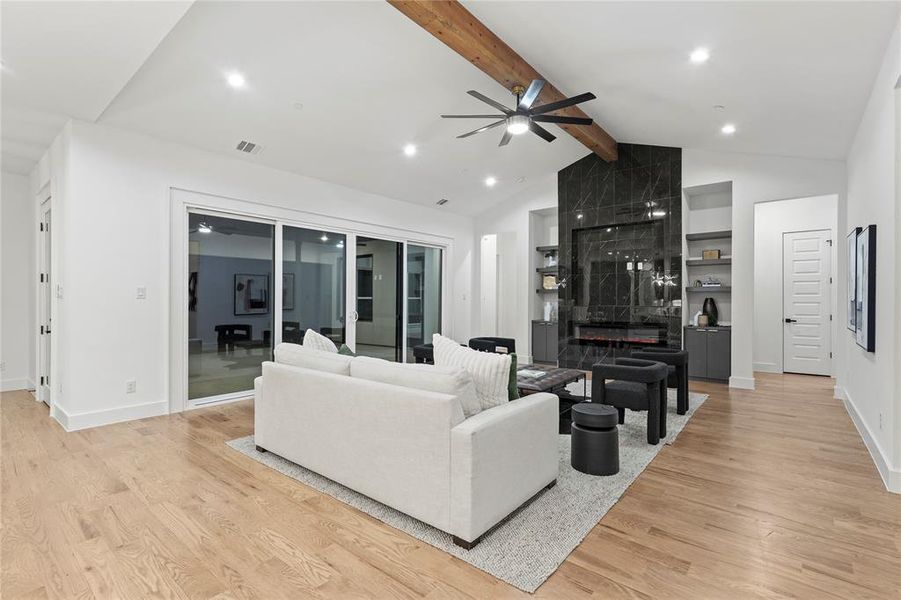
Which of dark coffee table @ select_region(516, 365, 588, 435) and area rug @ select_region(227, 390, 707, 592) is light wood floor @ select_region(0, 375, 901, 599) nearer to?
area rug @ select_region(227, 390, 707, 592)

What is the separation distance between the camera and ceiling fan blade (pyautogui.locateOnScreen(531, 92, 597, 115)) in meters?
3.57

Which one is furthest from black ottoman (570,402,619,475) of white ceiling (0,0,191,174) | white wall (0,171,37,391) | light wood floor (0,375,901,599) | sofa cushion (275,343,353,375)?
white wall (0,171,37,391)

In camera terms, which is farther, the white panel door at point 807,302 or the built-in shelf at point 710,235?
the white panel door at point 807,302

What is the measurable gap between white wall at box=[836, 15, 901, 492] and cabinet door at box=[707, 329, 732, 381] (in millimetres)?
2007

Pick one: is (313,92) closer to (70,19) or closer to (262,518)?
(70,19)

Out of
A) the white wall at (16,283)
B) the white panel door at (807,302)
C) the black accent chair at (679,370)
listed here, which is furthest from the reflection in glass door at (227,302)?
the white panel door at (807,302)

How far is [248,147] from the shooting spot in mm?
4902

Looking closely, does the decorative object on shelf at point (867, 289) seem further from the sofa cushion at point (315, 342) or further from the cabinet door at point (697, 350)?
the sofa cushion at point (315, 342)

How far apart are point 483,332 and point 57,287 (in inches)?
251

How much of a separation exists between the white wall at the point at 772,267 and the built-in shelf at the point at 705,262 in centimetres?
160

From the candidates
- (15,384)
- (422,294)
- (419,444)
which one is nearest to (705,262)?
(422,294)

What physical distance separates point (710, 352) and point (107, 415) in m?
7.36

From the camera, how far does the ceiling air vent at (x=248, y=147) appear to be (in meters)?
4.82

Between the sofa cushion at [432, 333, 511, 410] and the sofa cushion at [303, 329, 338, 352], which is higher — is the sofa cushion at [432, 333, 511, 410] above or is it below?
below
